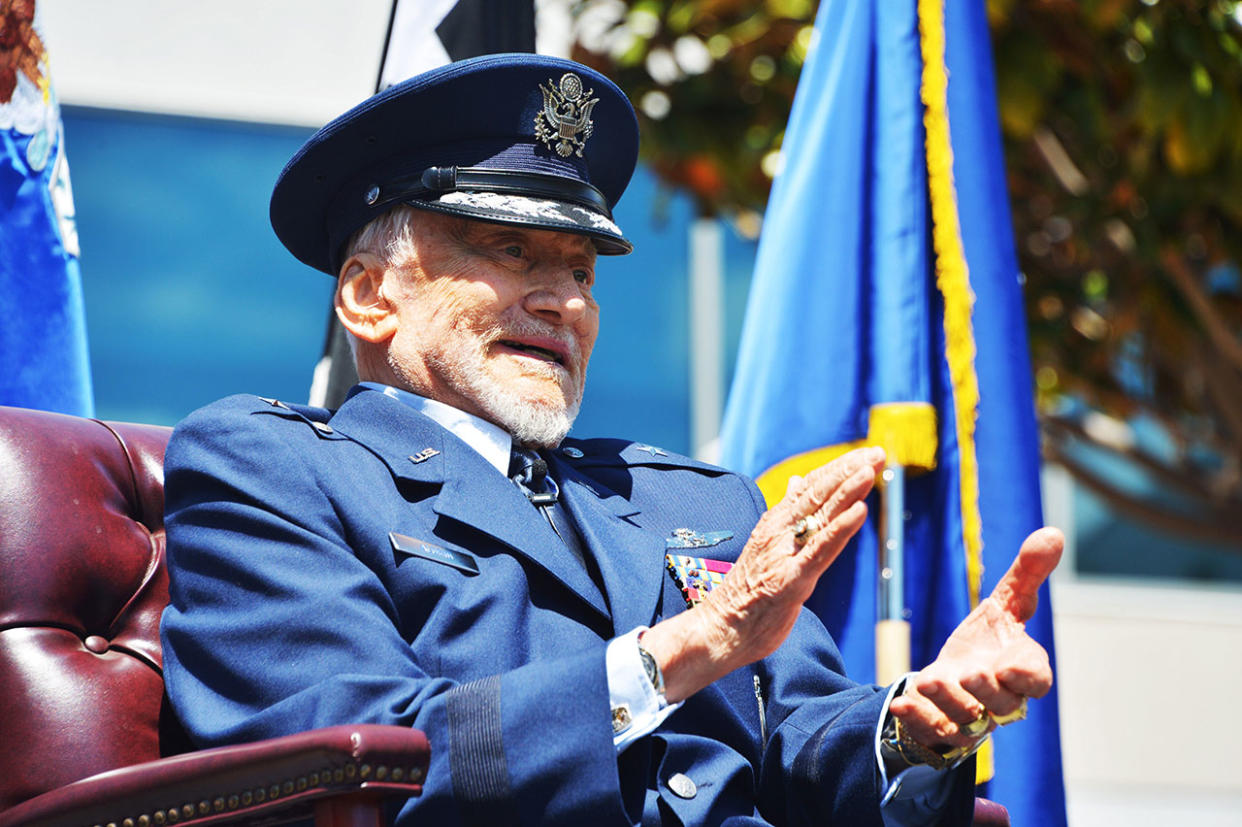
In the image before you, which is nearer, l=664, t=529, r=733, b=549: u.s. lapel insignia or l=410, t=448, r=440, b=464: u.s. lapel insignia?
l=410, t=448, r=440, b=464: u.s. lapel insignia

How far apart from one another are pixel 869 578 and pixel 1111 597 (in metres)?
5.61

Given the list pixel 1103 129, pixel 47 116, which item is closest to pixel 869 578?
pixel 47 116

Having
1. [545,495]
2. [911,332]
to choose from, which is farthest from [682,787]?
[911,332]

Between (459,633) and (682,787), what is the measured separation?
1.16ft

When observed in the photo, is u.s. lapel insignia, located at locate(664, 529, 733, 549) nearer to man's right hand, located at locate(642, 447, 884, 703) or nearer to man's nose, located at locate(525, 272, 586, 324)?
man's nose, located at locate(525, 272, 586, 324)

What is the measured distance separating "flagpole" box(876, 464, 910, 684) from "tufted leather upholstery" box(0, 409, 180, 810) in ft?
4.53

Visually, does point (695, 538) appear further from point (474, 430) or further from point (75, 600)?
point (75, 600)

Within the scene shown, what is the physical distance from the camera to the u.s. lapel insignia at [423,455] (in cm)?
223

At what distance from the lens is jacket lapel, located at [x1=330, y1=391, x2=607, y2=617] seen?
212 centimetres

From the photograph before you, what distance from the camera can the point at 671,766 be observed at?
6.77ft

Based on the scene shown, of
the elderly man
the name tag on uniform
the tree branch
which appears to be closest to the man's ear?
the elderly man

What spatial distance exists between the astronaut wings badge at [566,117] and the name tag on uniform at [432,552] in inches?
28.3

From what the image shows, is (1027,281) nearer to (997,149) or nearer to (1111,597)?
(997,149)

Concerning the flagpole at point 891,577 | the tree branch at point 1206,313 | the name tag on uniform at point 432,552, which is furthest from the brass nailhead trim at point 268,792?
the tree branch at point 1206,313
